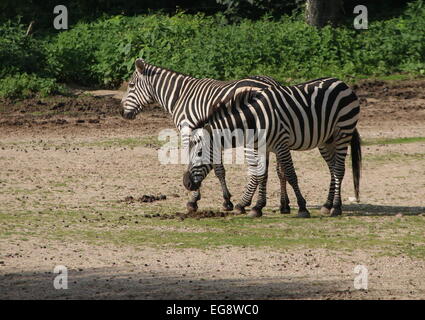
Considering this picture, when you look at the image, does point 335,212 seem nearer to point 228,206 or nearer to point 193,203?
point 228,206

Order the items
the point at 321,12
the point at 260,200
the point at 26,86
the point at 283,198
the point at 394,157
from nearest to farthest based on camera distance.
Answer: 1. the point at 260,200
2. the point at 283,198
3. the point at 394,157
4. the point at 26,86
5. the point at 321,12

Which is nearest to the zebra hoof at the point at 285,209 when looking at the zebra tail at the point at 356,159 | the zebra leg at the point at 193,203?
the zebra tail at the point at 356,159

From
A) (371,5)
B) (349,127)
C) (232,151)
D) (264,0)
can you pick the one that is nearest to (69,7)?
(264,0)

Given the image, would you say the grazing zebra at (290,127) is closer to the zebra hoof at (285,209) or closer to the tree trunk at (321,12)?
the zebra hoof at (285,209)

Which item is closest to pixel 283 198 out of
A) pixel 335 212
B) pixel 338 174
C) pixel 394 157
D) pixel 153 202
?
pixel 335 212

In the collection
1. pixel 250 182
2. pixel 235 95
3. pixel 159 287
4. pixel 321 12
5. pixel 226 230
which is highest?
pixel 321 12

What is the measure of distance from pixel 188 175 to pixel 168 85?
6.17ft

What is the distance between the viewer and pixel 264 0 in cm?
2764

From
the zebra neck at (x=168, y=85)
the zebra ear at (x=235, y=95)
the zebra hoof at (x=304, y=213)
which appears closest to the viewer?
the zebra ear at (x=235, y=95)

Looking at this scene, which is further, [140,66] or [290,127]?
[140,66]

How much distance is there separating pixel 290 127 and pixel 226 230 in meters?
1.70

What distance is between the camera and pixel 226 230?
11.9 meters

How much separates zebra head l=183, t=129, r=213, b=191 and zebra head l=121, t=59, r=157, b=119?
2.06 metres

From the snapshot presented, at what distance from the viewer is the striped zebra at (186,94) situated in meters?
13.2
